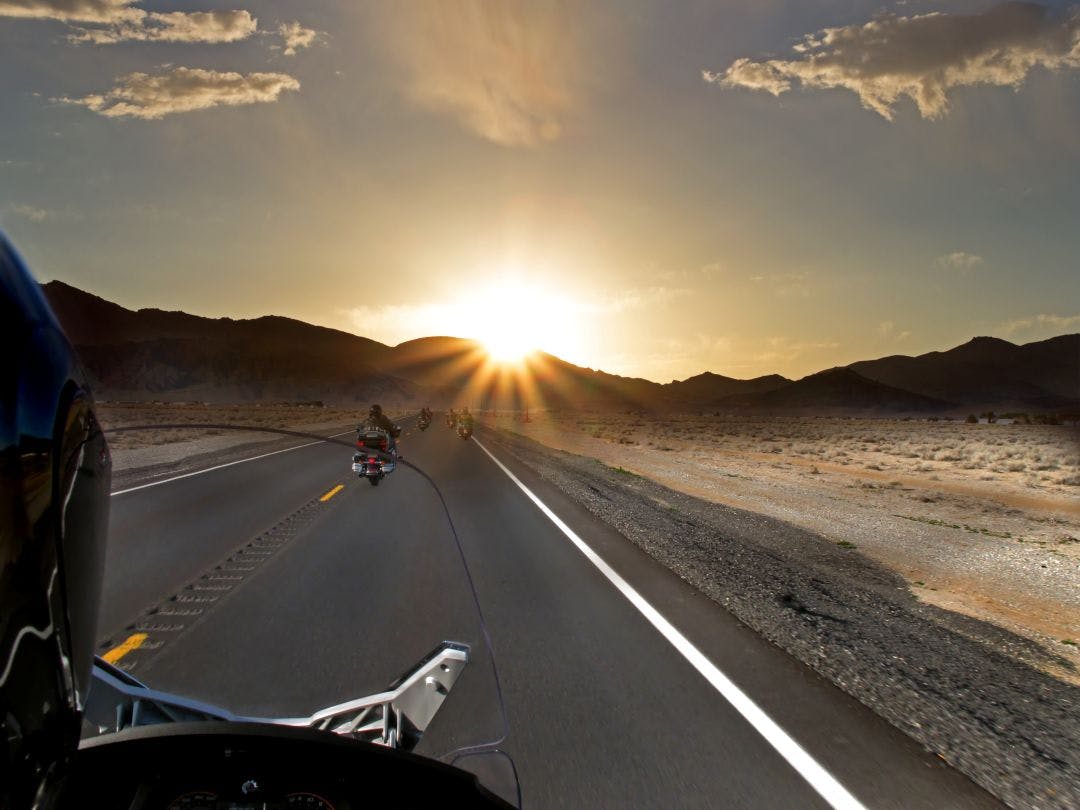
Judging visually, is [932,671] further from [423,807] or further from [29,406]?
[29,406]

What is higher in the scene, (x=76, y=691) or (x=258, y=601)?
(x=76, y=691)

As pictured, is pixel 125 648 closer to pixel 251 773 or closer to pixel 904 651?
pixel 251 773

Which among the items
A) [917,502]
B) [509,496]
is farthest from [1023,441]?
[509,496]

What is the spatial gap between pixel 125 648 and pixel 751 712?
449cm

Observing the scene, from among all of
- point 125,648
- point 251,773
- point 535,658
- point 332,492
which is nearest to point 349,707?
point 251,773

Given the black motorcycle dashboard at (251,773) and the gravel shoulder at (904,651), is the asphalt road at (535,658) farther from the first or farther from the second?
the black motorcycle dashboard at (251,773)

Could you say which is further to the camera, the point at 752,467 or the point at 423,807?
the point at 752,467

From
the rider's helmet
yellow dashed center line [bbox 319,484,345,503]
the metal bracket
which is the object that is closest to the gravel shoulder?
the metal bracket

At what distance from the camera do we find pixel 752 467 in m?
29.7

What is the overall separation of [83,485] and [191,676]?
4.12m

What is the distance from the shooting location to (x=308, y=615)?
6.41 meters

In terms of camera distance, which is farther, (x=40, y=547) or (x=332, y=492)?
(x=332, y=492)

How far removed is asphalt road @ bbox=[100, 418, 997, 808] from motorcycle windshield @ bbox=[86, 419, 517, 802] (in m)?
0.03

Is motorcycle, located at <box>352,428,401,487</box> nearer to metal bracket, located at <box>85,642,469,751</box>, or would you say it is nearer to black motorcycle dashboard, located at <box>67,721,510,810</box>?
metal bracket, located at <box>85,642,469,751</box>
